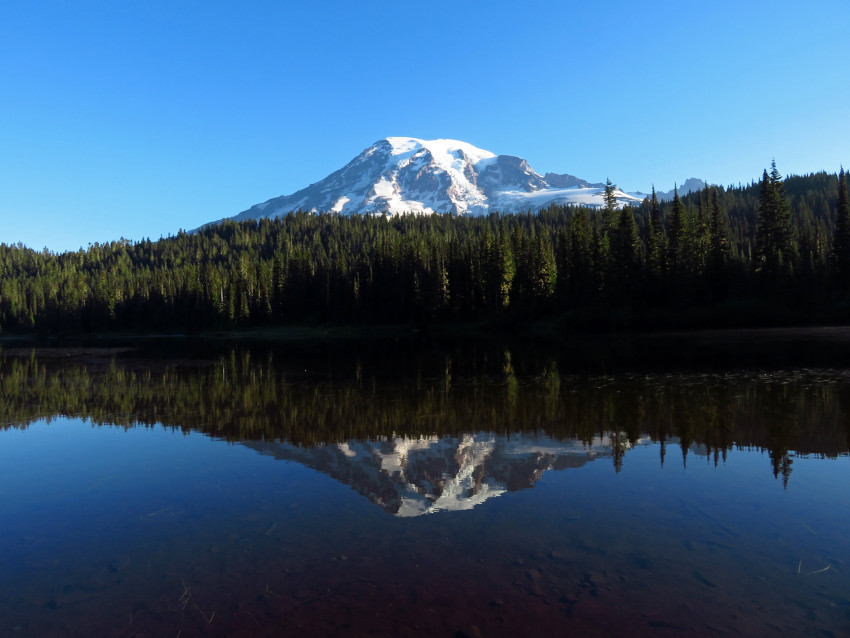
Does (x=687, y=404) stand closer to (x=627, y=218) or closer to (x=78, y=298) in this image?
(x=627, y=218)

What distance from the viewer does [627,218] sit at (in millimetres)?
89625

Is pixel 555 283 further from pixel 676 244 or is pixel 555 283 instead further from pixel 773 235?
pixel 773 235

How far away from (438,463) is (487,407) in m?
8.47

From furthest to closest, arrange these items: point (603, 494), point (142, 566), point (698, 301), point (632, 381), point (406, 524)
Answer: point (698, 301) < point (632, 381) < point (603, 494) < point (406, 524) < point (142, 566)

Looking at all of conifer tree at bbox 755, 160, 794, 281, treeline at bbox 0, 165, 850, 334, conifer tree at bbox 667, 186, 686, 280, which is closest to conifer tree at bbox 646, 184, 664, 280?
treeline at bbox 0, 165, 850, 334

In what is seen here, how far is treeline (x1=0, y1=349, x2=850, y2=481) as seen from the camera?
56.5ft

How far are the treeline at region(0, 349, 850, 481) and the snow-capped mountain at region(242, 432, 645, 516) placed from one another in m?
1.00

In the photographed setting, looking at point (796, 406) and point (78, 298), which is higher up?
point (78, 298)

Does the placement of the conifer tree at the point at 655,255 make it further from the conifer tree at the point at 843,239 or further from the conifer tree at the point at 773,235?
the conifer tree at the point at 843,239

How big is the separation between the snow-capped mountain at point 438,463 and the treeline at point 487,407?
998 mm

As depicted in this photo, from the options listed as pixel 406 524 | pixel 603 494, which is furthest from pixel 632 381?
pixel 406 524

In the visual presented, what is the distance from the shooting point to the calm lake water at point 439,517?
7.60 m

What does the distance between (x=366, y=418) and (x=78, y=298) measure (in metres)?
184

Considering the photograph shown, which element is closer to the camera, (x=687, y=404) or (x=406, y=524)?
(x=406, y=524)
